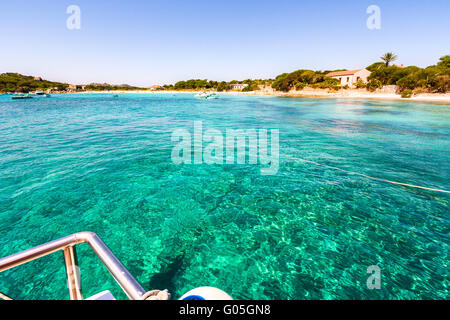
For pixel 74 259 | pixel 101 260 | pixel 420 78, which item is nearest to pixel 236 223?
pixel 74 259

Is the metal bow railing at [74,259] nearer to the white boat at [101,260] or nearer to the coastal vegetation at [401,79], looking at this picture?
the white boat at [101,260]

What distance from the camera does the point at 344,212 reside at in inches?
249

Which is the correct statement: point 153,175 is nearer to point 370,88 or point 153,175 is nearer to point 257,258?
point 257,258

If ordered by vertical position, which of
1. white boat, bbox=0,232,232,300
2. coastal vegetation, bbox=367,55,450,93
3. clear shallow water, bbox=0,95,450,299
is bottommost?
clear shallow water, bbox=0,95,450,299

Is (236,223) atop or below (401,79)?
below

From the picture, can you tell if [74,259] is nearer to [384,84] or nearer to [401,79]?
[401,79]

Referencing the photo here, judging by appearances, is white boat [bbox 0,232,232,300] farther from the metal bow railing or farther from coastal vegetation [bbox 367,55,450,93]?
coastal vegetation [bbox 367,55,450,93]

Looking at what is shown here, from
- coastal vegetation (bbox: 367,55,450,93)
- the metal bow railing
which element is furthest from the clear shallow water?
coastal vegetation (bbox: 367,55,450,93)

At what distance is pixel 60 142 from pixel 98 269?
1348 cm

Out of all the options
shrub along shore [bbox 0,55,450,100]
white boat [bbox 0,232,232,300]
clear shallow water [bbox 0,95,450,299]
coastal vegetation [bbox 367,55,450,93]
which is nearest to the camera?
white boat [bbox 0,232,232,300]

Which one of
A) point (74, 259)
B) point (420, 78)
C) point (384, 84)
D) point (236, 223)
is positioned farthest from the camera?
point (384, 84)

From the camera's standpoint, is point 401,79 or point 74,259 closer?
point 74,259

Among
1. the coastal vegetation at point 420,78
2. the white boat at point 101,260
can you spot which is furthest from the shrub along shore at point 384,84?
the white boat at point 101,260
